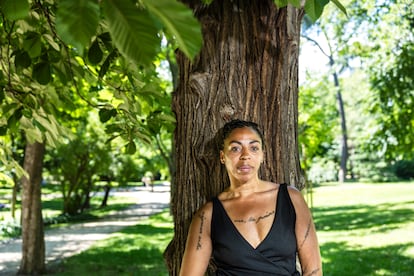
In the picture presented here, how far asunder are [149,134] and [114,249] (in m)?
8.92

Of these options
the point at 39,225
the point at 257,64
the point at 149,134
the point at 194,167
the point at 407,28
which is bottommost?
the point at 39,225

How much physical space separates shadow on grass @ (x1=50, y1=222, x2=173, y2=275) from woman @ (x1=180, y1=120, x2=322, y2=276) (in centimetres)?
690

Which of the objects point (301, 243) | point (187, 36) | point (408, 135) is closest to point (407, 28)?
point (408, 135)

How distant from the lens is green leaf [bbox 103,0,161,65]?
73 centimetres

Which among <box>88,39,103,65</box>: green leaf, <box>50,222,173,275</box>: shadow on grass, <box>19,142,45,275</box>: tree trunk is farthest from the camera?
<box>50,222,173,275</box>: shadow on grass

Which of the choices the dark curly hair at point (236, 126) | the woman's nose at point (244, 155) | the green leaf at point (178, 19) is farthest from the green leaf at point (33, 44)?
the green leaf at point (178, 19)

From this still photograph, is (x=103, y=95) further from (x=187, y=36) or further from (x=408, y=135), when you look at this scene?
(x=408, y=135)

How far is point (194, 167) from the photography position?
2602mm

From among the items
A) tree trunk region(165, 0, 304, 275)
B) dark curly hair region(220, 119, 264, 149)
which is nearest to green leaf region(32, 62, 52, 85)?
tree trunk region(165, 0, 304, 275)

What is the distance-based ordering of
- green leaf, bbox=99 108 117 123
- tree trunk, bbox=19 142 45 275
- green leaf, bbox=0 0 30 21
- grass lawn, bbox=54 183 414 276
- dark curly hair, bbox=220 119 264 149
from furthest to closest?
grass lawn, bbox=54 183 414 276 → tree trunk, bbox=19 142 45 275 → green leaf, bbox=99 108 117 123 → dark curly hair, bbox=220 119 264 149 → green leaf, bbox=0 0 30 21

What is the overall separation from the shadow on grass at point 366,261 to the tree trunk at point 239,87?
21.3ft

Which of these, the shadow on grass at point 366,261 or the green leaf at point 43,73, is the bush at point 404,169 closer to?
the shadow on grass at point 366,261

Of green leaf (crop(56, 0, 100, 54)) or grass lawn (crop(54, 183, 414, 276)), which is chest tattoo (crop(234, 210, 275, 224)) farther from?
grass lawn (crop(54, 183, 414, 276))

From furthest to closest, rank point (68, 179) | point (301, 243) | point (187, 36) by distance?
point (68, 179) → point (301, 243) → point (187, 36)
